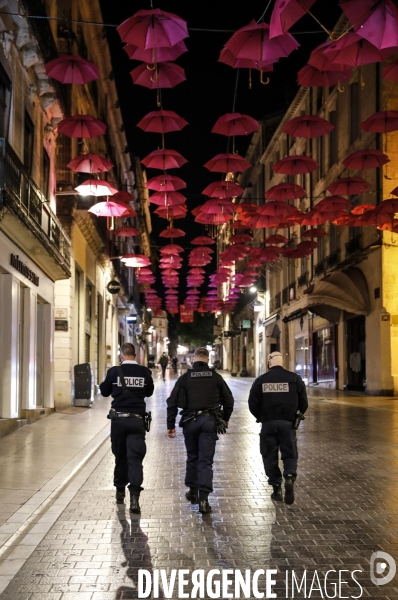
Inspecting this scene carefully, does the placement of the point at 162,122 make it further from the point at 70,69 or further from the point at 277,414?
the point at 277,414

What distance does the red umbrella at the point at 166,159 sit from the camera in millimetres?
16969

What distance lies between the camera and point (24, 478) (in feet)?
31.7

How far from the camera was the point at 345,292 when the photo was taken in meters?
27.5

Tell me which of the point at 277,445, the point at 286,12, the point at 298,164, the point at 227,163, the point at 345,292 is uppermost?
the point at 298,164

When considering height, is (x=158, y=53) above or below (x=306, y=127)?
below

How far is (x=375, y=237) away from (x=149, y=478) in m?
18.1

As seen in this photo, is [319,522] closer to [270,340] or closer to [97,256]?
[97,256]

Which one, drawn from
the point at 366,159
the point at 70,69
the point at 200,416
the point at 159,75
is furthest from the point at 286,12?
the point at 366,159

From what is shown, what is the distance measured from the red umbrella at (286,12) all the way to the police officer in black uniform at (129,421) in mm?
4280

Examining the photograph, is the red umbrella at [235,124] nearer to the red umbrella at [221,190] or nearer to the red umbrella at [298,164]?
the red umbrella at [298,164]

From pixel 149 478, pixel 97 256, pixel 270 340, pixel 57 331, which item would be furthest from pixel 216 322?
pixel 149 478

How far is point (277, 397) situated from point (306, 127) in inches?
346

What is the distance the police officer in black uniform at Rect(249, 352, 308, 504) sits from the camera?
815 cm

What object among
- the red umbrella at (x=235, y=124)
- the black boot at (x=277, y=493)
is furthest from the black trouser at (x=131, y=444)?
the red umbrella at (x=235, y=124)
